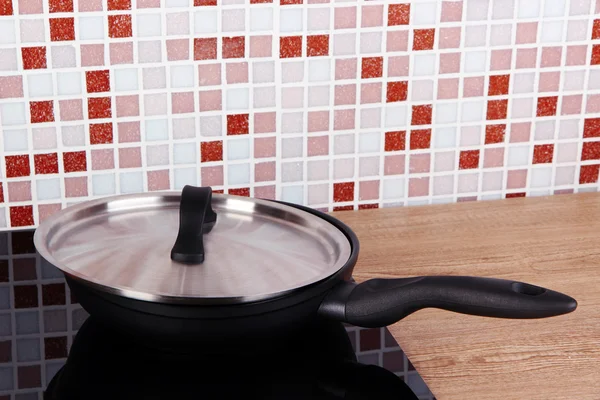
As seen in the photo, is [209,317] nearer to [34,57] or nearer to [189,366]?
[189,366]

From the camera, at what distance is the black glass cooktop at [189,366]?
2.57 ft

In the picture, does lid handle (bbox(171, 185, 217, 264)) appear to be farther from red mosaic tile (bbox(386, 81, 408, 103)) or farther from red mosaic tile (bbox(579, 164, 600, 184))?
red mosaic tile (bbox(579, 164, 600, 184))

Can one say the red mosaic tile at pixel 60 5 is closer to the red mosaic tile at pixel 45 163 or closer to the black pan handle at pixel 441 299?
the red mosaic tile at pixel 45 163

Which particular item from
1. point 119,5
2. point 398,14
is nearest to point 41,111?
point 119,5

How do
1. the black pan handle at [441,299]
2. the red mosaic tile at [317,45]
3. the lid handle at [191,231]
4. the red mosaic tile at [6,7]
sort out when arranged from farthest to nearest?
the red mosaic tile at [317,45] → the red mosaic tile at [6,7] → the lid handle at [191,231] → the black pan handle at [441,299]

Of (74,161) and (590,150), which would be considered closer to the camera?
(74,161)

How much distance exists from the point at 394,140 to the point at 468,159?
0.41 ft

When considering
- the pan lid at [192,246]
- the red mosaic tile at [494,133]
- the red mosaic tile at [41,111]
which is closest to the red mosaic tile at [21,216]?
the red mosaic tile at [41,111]

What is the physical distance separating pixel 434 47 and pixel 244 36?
0.28m

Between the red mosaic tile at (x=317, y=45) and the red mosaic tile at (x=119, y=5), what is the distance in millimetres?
247

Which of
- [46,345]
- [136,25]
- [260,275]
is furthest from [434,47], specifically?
[46,345]

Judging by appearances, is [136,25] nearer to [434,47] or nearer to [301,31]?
[301,31]

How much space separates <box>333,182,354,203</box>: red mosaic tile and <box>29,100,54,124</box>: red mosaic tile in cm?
41

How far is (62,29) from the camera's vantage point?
112 cm
